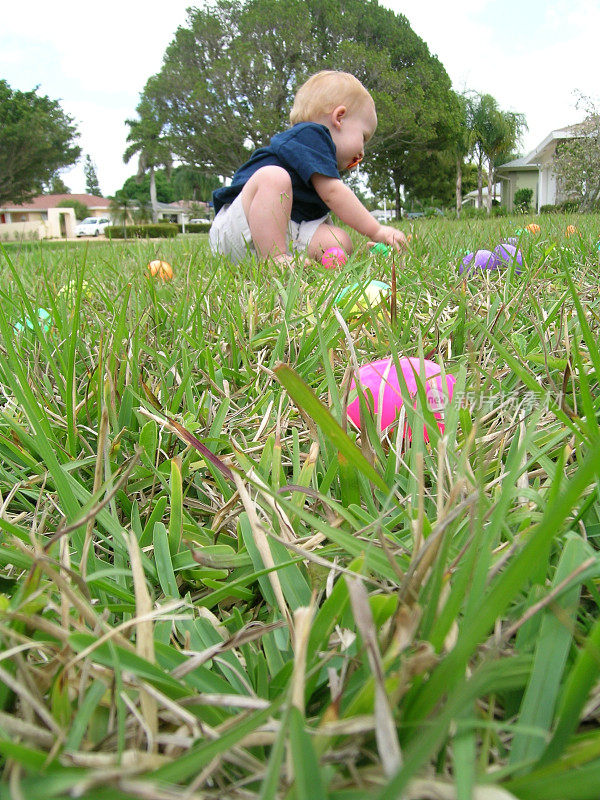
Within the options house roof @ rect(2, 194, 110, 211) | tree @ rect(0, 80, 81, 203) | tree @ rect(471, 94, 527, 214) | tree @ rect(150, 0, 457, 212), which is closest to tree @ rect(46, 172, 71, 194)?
tree @ rect(0, 80, 81, 203)

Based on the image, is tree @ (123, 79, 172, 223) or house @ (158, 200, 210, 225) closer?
tree @ (123, 79, 172, 223)

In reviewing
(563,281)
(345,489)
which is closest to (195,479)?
(345,489)

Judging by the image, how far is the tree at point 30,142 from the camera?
88.5 ft

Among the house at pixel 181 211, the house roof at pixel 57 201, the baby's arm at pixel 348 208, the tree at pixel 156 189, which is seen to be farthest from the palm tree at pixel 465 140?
the tree at pixel 156 189

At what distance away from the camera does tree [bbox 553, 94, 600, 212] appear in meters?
17.8

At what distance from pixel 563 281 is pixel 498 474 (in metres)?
1.18

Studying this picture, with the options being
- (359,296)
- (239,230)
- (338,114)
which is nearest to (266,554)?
(359,296)

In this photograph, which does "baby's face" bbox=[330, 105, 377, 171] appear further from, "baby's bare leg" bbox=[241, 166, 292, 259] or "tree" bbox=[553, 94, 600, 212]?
"tree" bbox=[553, 94, 600, 212]

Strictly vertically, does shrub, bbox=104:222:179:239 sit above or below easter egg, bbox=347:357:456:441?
above

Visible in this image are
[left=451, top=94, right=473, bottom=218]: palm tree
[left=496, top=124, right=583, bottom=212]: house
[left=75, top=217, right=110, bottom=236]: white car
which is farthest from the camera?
[left=75, top=217, right=110, bottom=236]: white car

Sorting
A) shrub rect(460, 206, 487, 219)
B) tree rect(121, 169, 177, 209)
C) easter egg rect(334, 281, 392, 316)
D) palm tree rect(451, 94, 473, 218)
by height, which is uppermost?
tree rect(121, 169, 177, 209)

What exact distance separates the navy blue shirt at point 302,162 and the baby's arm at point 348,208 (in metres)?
0.06

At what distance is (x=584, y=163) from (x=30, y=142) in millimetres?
24920

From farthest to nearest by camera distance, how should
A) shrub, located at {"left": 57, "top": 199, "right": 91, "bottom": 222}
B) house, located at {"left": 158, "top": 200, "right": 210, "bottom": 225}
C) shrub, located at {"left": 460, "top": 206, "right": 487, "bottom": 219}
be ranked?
house, located at {"left": 158, "top": 200, "right": 210, "bottom": 225}
shrub, located at {"left": 57, "top": 199, "right": 91, "bottom": 222}
shrub, located at {"left": 460, "top": 206, "right": 487, "bottom": 219}
